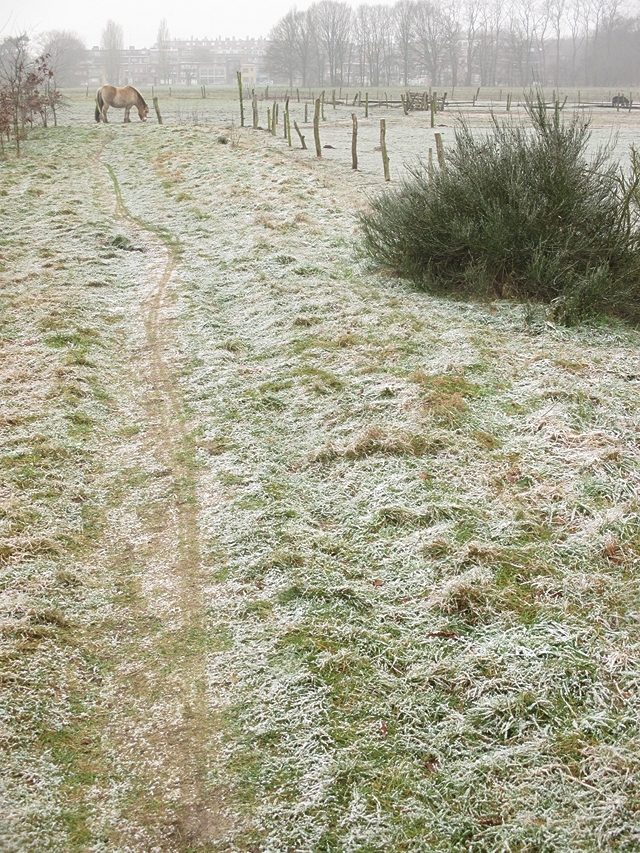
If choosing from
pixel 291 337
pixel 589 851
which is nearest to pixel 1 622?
pixel 589 851

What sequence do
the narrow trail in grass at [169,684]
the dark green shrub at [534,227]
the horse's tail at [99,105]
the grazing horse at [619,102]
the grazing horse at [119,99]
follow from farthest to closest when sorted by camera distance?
1. the grazing horse at [619,102]
2. the horse's tail at [99,105]
3. the grazing horse at [119,99]
4. the dark green shrub at [534,227]
5. the narrow trail in grass at [169,684]

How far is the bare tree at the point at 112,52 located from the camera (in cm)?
12400

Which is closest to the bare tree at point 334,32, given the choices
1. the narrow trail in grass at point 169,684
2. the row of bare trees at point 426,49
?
the row of bare trees at point 426,49

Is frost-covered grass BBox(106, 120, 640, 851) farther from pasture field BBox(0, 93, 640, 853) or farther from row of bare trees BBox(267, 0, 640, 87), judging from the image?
row of bare trees BBox(267, 0, 640, 87)

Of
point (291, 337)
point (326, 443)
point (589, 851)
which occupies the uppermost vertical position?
point (291, 337)

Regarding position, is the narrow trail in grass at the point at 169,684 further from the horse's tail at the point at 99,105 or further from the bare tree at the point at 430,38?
the bare tree at the point at 430,38

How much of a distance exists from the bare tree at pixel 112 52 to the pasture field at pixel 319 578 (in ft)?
419

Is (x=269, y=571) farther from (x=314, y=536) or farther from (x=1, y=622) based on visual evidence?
(x=1, y=622)

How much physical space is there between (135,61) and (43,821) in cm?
22412

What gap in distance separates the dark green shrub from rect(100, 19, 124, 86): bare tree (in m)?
125

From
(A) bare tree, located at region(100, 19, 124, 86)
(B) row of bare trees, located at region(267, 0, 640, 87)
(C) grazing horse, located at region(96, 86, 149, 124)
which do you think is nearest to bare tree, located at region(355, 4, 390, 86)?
(B) row of bare trees, located at region(267, 0, 640, 87)

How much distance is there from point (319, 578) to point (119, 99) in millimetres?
34816

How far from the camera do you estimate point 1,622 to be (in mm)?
3648

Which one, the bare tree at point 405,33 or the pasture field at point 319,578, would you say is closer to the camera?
the pasture field at point 319,578
